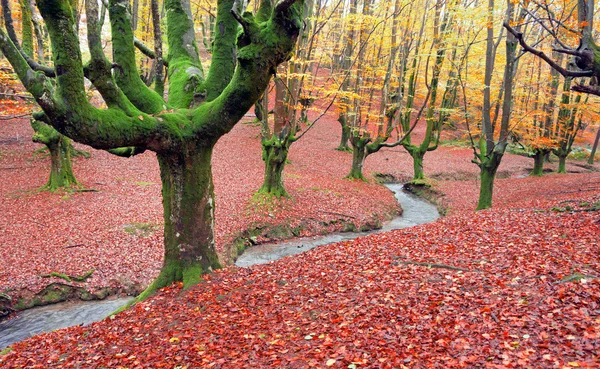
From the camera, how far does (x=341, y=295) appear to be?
5348mm

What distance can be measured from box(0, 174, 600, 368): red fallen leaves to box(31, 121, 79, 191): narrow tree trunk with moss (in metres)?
9.74

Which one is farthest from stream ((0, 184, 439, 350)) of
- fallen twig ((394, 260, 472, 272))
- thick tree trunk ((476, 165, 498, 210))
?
thick tree trunk ((476, 165, 498, 210))

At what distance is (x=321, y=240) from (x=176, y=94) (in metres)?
7.73

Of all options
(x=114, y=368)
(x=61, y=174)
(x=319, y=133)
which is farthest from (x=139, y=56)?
(x=114, y=368)

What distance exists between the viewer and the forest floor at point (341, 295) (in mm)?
3734

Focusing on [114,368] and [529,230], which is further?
[529,230]

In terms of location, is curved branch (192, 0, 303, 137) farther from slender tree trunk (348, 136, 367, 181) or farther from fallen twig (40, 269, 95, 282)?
slender tree trunk (348, 136, 367, 181)

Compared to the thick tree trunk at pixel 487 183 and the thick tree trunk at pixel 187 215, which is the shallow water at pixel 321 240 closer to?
the thick tree trunk at pixel 487 183

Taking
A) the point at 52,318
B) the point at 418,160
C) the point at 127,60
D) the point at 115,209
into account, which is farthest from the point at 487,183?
the point at 52,318

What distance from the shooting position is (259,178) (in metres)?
18.1

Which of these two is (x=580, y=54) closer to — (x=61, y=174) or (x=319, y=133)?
(x=61, y=174)

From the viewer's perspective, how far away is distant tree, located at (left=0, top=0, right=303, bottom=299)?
4438 mm

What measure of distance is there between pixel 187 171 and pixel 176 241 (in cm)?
134

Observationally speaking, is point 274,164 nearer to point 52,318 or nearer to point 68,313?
point 68,313
